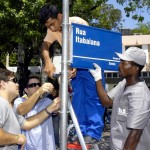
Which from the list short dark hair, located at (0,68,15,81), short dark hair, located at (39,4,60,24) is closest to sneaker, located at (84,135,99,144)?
short dark hair, located at (0,68,15,81)

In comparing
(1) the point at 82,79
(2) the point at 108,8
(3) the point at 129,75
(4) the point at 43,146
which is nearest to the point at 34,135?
(4) the point at 43,146

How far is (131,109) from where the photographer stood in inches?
143

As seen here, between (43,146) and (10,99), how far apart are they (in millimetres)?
1304

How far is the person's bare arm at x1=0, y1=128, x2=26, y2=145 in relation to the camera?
3.62 m

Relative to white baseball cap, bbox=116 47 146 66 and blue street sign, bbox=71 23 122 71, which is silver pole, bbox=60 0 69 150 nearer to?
blue street sign, bbox=71 23 122 71

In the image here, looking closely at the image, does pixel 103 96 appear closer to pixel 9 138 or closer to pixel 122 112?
pixel 122 112

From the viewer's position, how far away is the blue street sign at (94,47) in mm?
3533

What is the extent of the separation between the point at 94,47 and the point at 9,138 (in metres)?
1.09

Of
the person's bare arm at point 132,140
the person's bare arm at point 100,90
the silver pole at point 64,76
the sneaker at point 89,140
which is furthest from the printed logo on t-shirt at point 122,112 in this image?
the silver pole at point 64,76

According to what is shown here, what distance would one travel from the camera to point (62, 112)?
133 inches

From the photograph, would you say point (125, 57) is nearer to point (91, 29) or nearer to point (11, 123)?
point (91, 29)

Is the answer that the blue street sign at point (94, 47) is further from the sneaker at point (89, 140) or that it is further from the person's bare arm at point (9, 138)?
the person's bare arm at point (9, 138)

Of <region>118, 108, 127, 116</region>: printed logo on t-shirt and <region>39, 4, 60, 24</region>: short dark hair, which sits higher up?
<region>39, 4, 60, 24</region>: short dark hair

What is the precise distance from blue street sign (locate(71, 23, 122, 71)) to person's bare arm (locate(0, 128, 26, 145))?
834mm
